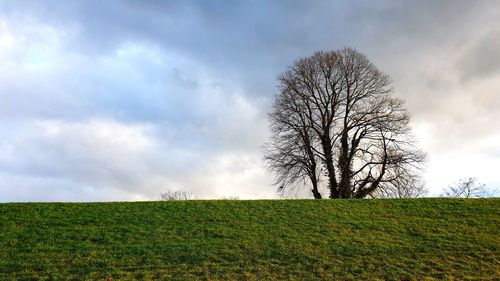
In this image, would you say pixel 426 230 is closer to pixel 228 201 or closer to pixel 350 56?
pixel 228 201

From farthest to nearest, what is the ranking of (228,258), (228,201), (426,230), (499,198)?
(499,198) → (228,201) → (426,230) → (228,258)

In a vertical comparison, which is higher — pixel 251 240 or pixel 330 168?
pixel 330 168

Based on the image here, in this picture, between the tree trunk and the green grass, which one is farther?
the tree trunk

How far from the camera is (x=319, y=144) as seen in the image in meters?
36.9

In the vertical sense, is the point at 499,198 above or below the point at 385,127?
below

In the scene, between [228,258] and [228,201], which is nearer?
[228,258]

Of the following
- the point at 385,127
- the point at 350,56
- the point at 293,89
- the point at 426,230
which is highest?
the point at 350,56

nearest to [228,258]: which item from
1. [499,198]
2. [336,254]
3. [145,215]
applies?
[336,254]

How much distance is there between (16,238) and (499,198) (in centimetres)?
2332

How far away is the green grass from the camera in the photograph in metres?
15.0

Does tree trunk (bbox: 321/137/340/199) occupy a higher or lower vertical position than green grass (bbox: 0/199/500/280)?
higher

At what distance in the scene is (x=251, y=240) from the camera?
58.7 feet

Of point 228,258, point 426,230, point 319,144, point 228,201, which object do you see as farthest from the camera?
point 319,144

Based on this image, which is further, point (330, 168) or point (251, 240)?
point (330, 168)
